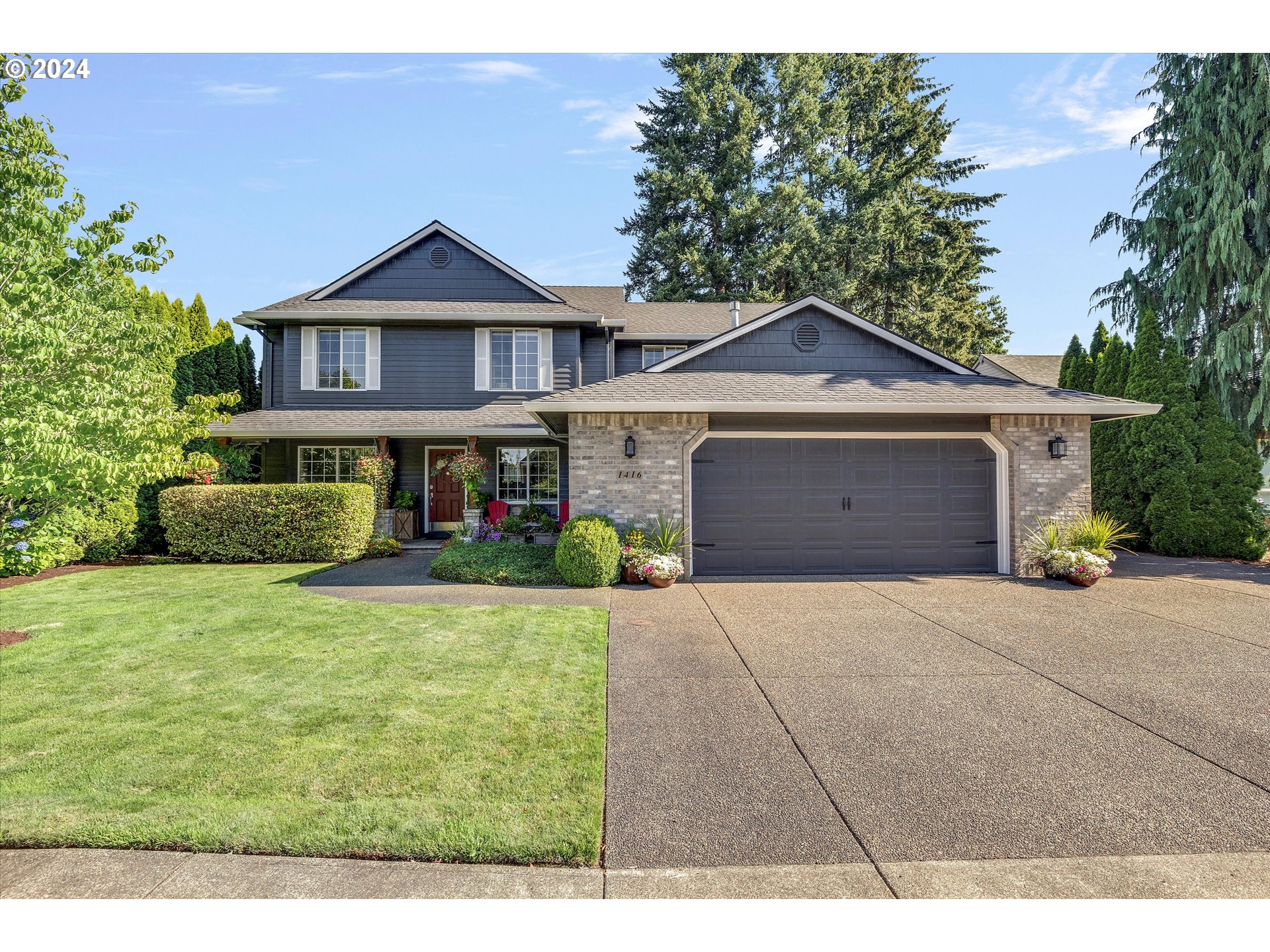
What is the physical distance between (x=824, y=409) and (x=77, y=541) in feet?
45.6

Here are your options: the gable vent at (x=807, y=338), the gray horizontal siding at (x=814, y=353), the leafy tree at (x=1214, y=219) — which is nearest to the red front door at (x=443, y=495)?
the gray horizontal siding at (x=814, y=353)

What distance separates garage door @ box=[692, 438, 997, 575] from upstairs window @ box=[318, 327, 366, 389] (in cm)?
984

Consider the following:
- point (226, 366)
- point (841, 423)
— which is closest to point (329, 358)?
point (226, 366)

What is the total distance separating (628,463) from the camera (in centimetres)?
1039

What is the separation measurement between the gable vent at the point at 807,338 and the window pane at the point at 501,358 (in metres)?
7.51

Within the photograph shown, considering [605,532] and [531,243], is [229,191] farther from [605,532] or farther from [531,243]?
[531,243]

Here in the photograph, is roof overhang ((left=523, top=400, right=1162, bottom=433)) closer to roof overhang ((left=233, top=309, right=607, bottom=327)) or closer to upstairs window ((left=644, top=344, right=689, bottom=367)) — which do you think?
roof overhang ((left=233, top=309, right=607, bottom=327))

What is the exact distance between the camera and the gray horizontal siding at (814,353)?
472 inches

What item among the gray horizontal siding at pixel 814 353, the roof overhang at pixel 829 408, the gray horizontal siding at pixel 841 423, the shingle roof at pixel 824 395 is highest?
the gray horizontal siding at pixel 814 353

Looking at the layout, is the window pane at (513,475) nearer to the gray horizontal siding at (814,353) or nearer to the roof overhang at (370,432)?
the roof overhang at (370,432)

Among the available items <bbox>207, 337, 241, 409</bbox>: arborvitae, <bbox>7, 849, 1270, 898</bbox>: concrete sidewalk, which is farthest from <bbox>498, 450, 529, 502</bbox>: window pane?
<bbox>7, 849, 1270, 898</bbox>: concrete sidewalk

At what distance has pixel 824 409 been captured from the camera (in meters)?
10.2
